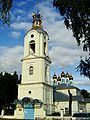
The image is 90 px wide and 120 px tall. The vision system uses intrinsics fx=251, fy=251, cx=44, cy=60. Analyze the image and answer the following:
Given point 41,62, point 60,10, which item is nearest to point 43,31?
point 41,62

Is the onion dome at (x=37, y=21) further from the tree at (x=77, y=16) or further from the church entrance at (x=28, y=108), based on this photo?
the tree at (x=77, y=16)

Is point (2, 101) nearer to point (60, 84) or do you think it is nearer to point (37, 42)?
point (37, 42)

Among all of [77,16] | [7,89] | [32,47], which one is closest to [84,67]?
[77,16]

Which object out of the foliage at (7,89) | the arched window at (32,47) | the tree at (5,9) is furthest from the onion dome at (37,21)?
the tree at (5,9)

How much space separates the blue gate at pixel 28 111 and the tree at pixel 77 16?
83.6 ft

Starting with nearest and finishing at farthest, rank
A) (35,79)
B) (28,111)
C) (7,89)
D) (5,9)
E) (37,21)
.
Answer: (5,9), (28,111), (35,79), (37,21), (7,89)

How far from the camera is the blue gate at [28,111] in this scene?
1537 inches

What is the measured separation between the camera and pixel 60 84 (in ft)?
237

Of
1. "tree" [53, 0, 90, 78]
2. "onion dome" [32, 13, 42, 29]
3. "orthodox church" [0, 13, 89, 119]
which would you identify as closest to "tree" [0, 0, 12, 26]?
"tree" [53, 0, 90, 78]

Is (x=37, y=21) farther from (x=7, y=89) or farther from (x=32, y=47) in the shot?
(x=7, y=89)

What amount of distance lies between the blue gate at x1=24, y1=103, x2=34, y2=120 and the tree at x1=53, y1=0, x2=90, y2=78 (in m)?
25.5

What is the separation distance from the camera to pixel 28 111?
39500 mm

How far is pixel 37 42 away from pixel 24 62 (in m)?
4.09

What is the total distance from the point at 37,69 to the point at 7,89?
10.1 meters
